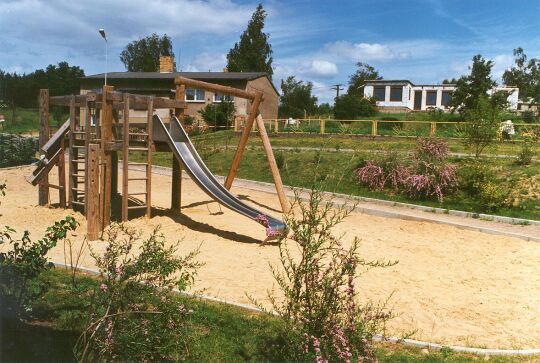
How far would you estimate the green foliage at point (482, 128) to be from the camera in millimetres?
17188

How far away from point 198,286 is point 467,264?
205 inches

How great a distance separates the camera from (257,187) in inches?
709

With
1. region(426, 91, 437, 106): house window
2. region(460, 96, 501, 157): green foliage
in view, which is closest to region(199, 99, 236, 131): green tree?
region(460, 96, 501, 157): green foliage

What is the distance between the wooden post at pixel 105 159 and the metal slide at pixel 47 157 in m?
2.17

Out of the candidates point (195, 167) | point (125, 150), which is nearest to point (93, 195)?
point (125, 150)

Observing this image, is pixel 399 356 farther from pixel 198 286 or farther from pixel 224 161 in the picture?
pixel 224 161

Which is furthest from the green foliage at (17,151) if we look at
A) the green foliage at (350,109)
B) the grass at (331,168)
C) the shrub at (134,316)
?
the green foliage at (350,109)

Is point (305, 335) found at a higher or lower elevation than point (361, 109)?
lower

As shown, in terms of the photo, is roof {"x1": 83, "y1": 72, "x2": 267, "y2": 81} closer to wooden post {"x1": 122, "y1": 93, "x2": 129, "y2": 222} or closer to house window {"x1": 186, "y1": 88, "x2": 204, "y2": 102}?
house window {"x1": 186, "y1": 88, "x2": 204, "y2": 102}

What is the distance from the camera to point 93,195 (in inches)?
381

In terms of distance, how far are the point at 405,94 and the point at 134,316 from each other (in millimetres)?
58237

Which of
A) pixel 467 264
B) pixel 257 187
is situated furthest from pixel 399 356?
pixel 257 187

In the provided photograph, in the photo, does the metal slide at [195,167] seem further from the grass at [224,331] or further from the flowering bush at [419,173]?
the flowering bush at [419,173]

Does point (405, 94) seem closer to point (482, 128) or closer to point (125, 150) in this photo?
point (482, 128)
